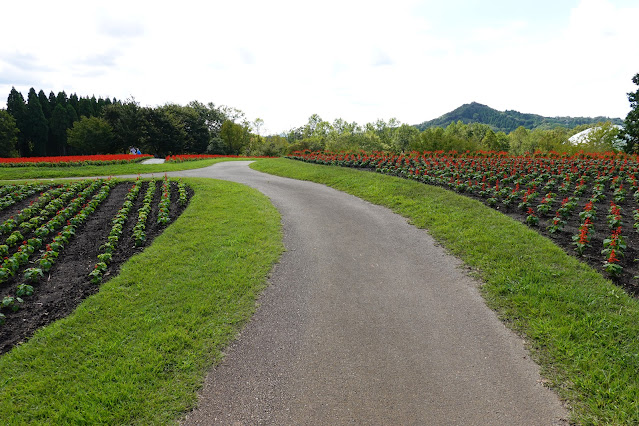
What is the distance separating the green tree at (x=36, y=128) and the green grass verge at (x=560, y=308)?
212 ft

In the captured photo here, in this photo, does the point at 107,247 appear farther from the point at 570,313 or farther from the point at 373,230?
the point at 570,313

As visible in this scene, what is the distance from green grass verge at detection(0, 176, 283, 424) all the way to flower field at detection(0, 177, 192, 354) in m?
0.53

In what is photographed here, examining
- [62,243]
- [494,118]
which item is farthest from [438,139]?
[494,118]

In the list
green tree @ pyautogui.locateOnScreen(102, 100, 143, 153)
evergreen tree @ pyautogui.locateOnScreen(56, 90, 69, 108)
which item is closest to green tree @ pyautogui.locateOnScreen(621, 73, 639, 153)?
green tree @ pyautogui.locateOnScreen(102, 100, 143, 153)

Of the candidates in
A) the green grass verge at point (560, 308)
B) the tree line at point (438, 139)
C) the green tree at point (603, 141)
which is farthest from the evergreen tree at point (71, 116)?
the green tree at point (603, 141)

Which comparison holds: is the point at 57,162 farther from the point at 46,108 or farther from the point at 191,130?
the point at 46,108

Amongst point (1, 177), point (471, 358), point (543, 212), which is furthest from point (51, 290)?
point (1, 177)

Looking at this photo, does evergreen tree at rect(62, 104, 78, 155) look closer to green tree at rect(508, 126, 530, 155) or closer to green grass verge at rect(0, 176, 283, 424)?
Answer: green grass verge at rect(0, 176, 283, 424)

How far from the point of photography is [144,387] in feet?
10.9

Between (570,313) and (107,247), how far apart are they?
858 cm

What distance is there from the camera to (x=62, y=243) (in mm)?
7379

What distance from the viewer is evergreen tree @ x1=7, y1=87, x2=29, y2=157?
4938 cm

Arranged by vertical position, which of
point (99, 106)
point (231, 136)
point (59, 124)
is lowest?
point (231, 136)

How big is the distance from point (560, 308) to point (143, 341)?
5678 mm
